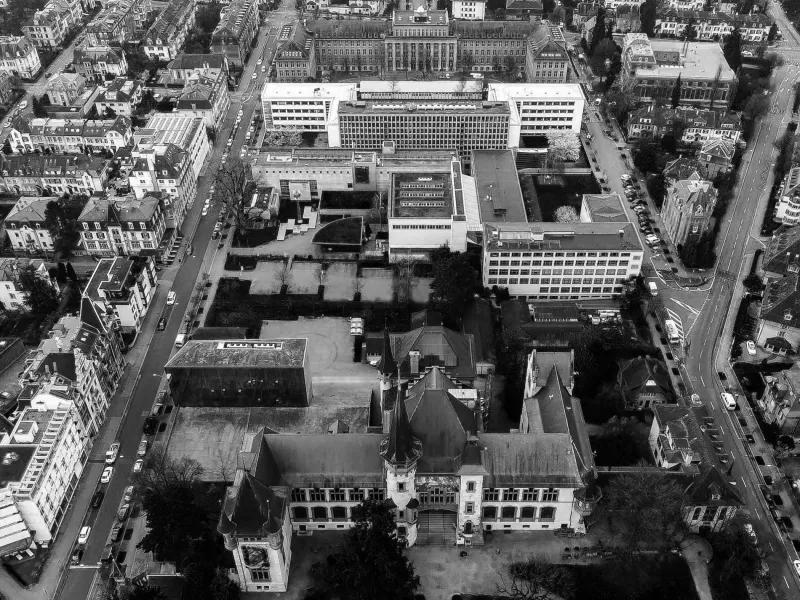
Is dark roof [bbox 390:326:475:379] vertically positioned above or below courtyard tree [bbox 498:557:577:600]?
above

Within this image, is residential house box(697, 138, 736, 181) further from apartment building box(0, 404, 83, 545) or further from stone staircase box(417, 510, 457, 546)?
apartment building box(0, 404, 83, 545)

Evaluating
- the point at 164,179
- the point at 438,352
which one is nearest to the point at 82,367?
the point at 438,352

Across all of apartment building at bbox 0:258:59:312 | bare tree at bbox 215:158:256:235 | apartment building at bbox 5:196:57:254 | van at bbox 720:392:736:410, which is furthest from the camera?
bare tree at bbox 215:158:256:235

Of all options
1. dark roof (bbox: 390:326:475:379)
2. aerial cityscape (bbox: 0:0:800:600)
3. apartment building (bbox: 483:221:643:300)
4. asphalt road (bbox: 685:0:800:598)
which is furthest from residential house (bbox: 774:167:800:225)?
dark roof (bbox: 390:326:475:379)

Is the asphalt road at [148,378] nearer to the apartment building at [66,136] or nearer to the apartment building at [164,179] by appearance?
the apartment building at [164,179]

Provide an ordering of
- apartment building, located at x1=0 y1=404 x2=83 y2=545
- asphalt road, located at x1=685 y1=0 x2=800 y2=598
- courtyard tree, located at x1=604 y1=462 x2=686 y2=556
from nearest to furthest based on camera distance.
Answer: courtyard tree, located at x1=604 y1=462 x2=686 y2=556
apartment building, located at x1=0 y1=404 x2=83 y2=545
asphalt road, located at x1=685 y1=0 x2=800 y2=598

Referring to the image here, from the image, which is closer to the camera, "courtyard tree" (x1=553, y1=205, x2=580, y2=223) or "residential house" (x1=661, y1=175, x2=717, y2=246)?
"residential house" (x1=661, y1=175, x2=717, y2=246)
